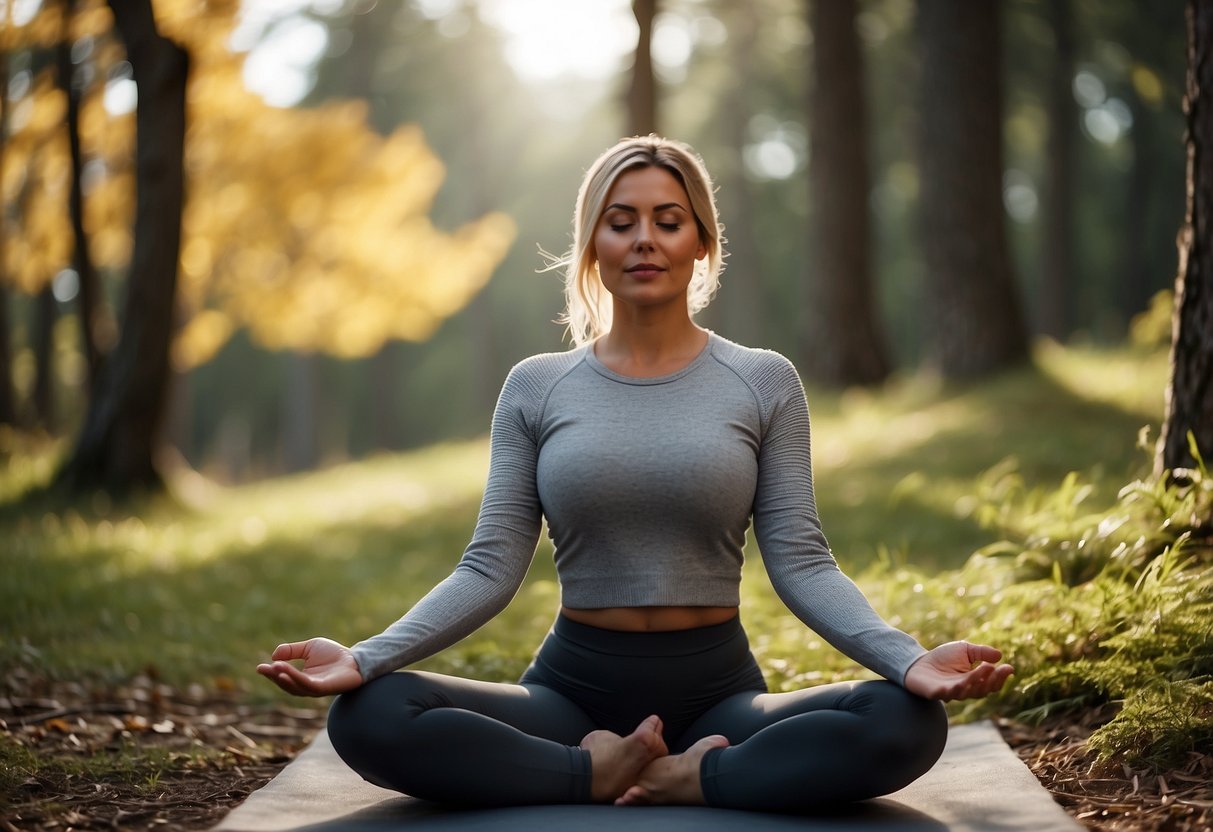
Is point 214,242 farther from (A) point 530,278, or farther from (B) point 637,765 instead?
(A) point 530,278

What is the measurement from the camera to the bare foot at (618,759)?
110 inches

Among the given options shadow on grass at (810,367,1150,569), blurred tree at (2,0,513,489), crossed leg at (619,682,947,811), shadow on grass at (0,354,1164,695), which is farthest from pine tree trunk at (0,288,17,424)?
crossed leg at (619,682,947,811)

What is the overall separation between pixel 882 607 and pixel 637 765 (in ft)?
6.40

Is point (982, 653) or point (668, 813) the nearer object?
point (982, 653)

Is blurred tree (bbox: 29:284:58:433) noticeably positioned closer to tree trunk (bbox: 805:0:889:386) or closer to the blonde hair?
tree trunk (bbox: 805:0:889:386)

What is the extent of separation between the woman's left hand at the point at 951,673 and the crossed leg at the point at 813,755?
65mm

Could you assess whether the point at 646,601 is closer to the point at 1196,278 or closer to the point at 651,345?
the point at 651,345

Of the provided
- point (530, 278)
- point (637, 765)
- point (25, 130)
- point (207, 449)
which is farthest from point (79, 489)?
point (207, 449)

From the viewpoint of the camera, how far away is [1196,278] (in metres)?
4.16

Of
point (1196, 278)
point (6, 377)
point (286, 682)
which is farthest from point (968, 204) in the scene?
point (6, 377)

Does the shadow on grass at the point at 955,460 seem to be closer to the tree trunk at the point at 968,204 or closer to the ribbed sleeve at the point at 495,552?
the tree trunk at the point at 968,204

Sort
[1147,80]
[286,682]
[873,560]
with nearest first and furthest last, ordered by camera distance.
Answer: [286,682] → [873,560] → [1147,80]

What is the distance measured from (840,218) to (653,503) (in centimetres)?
1000

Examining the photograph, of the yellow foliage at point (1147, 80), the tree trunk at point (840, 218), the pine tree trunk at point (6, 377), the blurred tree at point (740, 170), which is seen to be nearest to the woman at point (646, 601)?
the yellow foliage at point (1147, 80)
